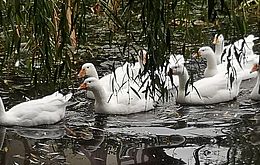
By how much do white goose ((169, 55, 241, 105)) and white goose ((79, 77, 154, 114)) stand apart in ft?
1.01

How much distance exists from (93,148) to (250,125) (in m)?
1.06

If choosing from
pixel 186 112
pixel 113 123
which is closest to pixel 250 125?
pixel 186 112

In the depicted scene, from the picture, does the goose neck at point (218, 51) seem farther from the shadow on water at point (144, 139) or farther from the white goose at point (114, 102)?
the white goose at point (114, 102)

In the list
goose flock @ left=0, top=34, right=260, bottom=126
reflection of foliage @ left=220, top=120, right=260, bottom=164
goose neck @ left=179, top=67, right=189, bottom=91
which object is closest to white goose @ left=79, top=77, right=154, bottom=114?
goose flock @ left=0, top=34, right=260, bottom=126

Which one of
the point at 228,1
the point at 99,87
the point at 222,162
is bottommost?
the point at 222,162

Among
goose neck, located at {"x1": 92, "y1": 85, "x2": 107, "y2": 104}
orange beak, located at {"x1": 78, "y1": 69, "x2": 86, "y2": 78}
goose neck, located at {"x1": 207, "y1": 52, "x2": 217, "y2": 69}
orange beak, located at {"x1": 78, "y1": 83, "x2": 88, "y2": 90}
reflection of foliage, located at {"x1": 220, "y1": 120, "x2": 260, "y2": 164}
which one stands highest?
goose neck, located at {"x1": 207, "y1": 52, "x2": 217, "y2": 69}

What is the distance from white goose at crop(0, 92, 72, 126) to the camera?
4840mm

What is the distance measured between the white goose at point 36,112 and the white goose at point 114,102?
27cm

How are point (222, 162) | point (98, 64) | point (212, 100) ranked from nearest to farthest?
1. point (222, 162)
2. point (212, 100)
3. point (98, 64)

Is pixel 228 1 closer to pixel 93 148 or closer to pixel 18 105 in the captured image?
pixel 93 148

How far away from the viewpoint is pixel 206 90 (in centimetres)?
534

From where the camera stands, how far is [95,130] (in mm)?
4637

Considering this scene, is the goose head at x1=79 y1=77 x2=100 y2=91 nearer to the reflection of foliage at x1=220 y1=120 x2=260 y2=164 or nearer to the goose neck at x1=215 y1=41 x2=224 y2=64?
the reflection of foliage at x1=220 y1=120 x2=260 y2=164

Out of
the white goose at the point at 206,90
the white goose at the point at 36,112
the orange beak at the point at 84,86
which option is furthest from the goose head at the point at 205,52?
the white goose at the point at 36,112
